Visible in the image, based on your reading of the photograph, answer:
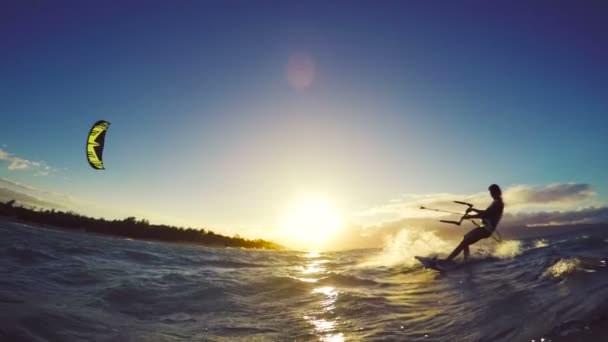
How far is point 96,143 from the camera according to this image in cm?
1414

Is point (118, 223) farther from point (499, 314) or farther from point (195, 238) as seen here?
point (499, 314)

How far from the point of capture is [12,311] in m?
5.64

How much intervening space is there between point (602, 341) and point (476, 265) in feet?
32.0

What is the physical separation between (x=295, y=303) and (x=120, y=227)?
89.5 feet

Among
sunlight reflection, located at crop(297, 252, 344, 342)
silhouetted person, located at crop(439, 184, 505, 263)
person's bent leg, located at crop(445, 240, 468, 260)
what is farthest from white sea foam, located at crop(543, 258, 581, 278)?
sunlight reflection, located at crop(297, 252, 344, 342)

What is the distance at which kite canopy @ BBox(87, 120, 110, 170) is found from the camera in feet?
44.1

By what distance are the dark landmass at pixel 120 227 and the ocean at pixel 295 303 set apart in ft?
56.2

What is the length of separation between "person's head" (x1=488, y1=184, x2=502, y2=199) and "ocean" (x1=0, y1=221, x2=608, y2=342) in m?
2.33

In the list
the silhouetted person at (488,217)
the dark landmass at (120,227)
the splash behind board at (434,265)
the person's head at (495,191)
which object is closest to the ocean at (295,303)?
the splash behind board at (434,265)

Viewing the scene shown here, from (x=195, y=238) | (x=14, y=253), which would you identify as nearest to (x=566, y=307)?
(x=14, y=253)

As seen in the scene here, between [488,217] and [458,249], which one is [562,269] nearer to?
[488,217]

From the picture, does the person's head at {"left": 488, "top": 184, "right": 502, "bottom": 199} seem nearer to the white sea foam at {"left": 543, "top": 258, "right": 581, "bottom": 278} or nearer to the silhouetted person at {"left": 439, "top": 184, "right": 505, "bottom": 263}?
the silhouetted person at {"left": 439, "top": 184, "right": 505, "bottom": 263}

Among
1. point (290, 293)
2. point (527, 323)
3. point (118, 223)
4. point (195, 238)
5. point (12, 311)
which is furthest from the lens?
point (195, 238)

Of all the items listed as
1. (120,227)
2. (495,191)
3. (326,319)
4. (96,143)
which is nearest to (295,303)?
(326,319)
